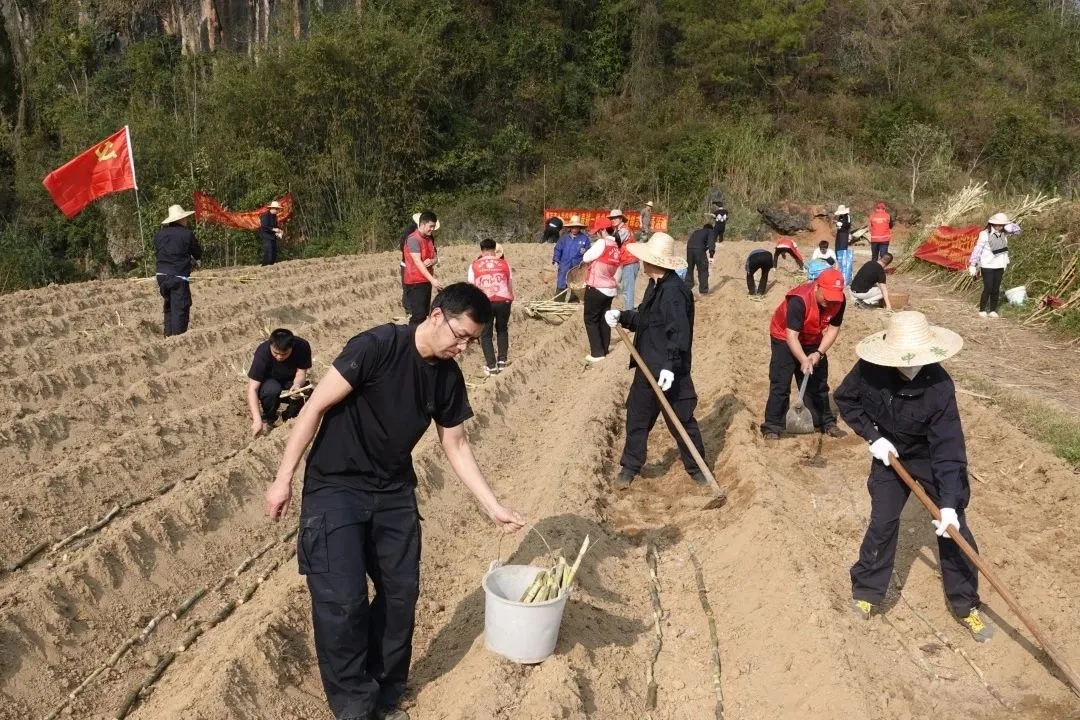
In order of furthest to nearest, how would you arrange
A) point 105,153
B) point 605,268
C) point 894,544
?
point 105,153 → point 605,268 → point 894,544

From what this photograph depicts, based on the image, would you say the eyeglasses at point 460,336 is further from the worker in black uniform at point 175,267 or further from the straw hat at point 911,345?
the worker in black uniform at point 175,267

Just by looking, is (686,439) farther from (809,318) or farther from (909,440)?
(909,440)

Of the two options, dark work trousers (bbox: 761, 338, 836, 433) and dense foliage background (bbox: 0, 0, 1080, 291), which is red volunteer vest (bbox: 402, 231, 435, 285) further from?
dense foliage background (bbox: 0, 0, 1080, 291)

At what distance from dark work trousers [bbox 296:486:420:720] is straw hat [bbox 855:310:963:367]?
7.34 feet

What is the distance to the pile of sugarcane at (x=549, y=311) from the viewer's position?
12367mm

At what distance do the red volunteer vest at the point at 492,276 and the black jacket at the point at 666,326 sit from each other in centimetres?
278

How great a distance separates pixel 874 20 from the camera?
111ft

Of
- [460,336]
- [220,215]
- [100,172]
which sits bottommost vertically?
[220,215]

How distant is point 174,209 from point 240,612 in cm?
639

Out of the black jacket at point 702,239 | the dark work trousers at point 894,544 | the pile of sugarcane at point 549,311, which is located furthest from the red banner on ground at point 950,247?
the dark work trousers at point 894,544

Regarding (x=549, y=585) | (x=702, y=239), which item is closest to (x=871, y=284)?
(x=702, y=239)

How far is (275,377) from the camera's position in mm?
6902

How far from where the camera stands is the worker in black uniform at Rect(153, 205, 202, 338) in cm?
916

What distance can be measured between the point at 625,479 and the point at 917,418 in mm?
2476
